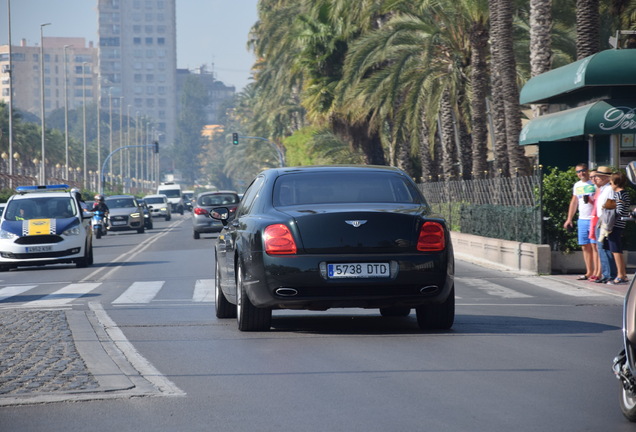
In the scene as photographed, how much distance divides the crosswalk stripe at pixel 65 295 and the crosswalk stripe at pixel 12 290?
2.10 ft

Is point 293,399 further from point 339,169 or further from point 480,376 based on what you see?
point 339,169

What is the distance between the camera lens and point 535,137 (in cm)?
2538

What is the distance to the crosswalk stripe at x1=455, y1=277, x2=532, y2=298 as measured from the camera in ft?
55.1

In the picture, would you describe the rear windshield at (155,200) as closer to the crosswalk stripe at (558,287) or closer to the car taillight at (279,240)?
the crosswalk stripe at (558,287)

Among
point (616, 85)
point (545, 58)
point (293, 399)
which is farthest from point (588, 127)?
point (293, 399)

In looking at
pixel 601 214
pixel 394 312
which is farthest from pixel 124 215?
pixel 394 312

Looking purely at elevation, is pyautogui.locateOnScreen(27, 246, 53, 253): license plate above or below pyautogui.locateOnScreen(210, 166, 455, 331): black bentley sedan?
below

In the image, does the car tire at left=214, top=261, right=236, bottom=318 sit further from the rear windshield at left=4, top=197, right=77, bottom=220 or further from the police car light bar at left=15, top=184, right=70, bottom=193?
the police car light bar at left=15, top=184, right=70, bottom=193

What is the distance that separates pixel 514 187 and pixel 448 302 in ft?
43.9

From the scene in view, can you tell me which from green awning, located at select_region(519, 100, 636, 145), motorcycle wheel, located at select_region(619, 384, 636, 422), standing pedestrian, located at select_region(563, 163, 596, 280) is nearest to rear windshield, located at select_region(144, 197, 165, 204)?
green awning, located at select_region(519, 100, 636, 145)

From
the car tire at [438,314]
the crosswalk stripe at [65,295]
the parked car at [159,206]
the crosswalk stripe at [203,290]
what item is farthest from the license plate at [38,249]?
the parked car at [159,206]

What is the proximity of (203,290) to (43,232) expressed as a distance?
27.0ft

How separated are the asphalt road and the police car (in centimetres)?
952

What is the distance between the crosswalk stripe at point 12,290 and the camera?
718 inches
